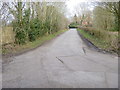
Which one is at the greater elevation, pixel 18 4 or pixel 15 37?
pixel 18 4

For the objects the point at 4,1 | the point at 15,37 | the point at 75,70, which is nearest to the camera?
the point at 75,70

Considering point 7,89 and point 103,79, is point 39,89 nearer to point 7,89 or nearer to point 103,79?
point 7,89

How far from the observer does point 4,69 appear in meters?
5.24

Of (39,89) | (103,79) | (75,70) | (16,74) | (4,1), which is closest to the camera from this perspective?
(39,89)

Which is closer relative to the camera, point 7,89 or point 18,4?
point 7,89

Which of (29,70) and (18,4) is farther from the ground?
(18,4)

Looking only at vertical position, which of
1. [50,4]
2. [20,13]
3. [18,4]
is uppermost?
[50,4]

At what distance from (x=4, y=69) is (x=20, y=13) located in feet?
22.3

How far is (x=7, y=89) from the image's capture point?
3566 millimetres

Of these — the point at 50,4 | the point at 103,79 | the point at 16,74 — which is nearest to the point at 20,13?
the point at 16,74

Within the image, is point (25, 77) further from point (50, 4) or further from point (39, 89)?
point (50, 4)

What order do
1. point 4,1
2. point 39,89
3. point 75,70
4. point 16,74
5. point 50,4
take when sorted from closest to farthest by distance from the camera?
point 39,89
point 16,74
point 75,70
point 4,1
point 50,4

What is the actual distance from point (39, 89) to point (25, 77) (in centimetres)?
103

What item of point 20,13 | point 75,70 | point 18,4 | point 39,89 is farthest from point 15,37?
point 39,89
